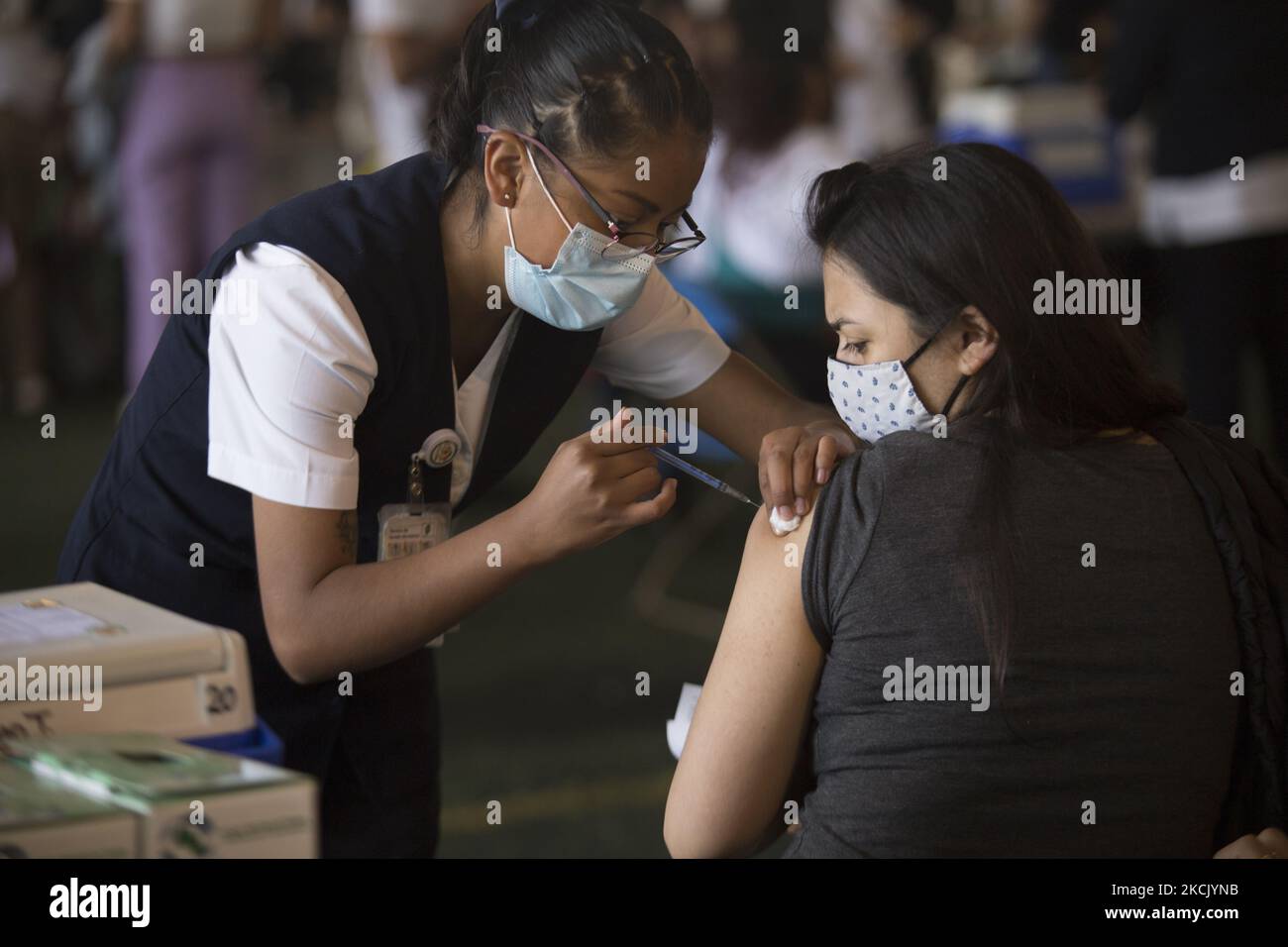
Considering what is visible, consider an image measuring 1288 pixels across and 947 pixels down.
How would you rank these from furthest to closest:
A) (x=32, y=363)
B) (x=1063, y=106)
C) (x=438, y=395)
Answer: (x=32, y=363)
(x=1063, y=106)
(x=438, y=395)

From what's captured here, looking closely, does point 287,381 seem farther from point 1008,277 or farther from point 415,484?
point 1008,277

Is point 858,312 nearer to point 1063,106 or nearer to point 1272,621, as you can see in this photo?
point 1272,621

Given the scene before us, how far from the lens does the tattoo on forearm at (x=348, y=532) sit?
1.45 metres

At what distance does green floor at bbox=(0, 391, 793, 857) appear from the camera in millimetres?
2660

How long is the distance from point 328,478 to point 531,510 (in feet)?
0.62

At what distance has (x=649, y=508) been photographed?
54.2 inches

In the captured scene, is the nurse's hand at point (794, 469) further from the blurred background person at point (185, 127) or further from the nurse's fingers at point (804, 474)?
the blurred background person at point (185, 127)

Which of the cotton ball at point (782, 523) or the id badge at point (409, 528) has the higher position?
the id badge at point (409, 528)

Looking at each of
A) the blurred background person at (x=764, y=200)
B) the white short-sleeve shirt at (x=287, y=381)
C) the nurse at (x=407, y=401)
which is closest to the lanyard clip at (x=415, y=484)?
the nurse at (x=407, y=401)

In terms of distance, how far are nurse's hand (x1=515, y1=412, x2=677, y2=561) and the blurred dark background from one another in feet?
1.17

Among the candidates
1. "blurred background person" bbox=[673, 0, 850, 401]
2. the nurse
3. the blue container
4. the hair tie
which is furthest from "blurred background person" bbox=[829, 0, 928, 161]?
the blue container

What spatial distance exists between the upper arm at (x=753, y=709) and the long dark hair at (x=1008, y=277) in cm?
23
